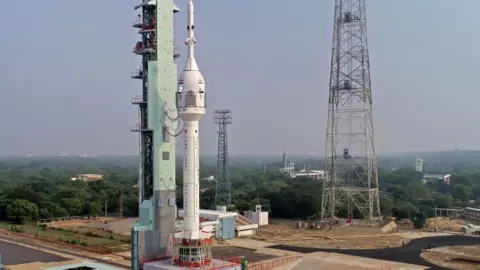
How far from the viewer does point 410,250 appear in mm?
A: 48000

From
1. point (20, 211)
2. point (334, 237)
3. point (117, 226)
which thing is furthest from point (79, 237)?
point (334, 237)

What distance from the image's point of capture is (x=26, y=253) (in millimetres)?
45281

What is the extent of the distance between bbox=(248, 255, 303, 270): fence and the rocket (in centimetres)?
893

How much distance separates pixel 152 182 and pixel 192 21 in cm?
1057

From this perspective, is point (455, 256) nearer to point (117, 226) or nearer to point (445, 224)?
point (445, 224)

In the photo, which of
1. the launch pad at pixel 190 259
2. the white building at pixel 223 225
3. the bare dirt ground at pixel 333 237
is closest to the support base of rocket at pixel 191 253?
the launch pad at pixel 190 259

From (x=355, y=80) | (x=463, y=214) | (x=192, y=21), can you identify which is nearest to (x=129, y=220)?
(x=355, y=80)

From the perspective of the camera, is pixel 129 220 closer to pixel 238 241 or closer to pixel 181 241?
pixel 238 241

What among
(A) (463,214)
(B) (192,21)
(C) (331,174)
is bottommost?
(A) (463,214)

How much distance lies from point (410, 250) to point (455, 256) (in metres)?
4.27

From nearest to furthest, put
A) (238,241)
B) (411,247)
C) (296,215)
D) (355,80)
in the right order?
(411,247)
(238,241)
(355,80)
(296,215)

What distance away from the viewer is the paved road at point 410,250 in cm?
4416

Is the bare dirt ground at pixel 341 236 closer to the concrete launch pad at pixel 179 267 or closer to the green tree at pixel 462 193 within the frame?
the concrete launch pad at pixel 179 267

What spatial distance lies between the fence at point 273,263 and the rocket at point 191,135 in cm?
893
